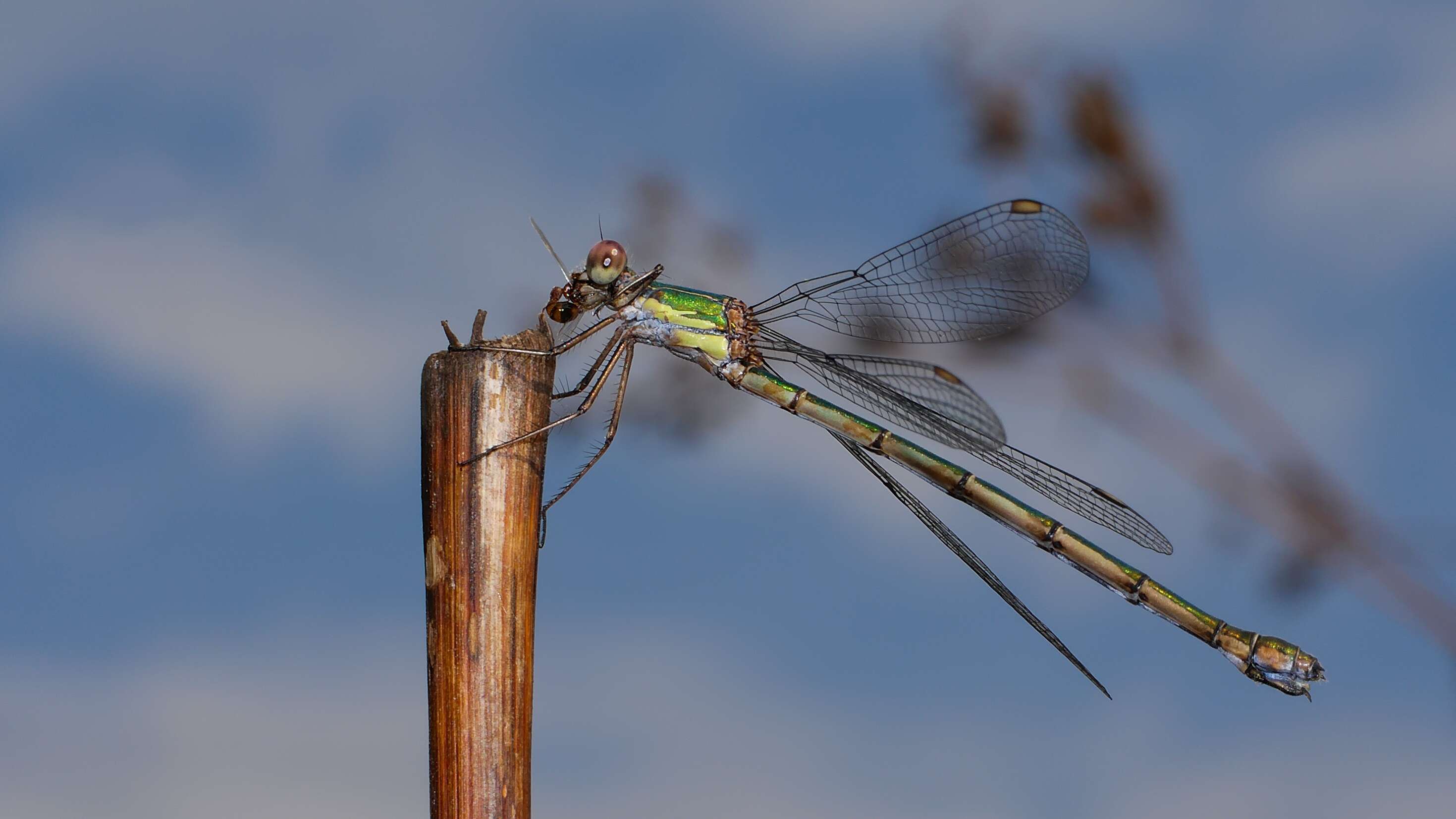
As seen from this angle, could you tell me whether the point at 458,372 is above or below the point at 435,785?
above

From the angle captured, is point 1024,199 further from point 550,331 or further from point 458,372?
point 458,372

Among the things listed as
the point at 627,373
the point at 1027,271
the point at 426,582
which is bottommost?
the point at 426,582

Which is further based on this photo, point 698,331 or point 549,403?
point 698,331

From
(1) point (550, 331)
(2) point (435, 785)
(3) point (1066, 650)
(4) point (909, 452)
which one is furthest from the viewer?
(4) point (909, 452)

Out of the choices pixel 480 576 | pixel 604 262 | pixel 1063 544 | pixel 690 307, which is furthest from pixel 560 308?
pixel 1063 544

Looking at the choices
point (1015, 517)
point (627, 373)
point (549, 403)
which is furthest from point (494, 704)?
point (1015, 517)

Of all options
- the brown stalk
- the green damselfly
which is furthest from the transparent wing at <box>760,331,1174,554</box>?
the brown stalk

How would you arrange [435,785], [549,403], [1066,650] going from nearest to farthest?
[435,785] → [549,403] → [1066,650]

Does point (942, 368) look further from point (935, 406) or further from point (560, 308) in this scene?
point (560, 308)
